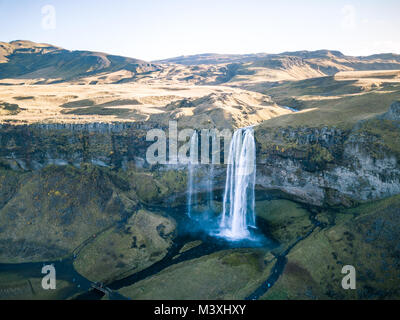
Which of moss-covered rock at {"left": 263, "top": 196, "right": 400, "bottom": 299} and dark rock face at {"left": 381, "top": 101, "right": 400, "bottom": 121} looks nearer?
moss-covered rock at {"left": 263, "top": 196, "right": 400, "bottom": 299}

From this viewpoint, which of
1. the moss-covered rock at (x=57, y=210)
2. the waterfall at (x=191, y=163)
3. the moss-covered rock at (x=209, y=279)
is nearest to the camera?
the moss-covered rock at (x=209, y=279)

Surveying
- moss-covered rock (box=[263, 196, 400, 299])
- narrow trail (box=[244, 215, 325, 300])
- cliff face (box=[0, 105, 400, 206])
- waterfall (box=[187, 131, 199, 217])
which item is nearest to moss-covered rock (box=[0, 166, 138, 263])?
cliff face (box=[0, 105, 400, 206])

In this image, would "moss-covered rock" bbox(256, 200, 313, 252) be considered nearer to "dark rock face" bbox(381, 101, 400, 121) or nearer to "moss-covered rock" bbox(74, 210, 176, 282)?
"moss-covered rock" bbox(74, 210, 176, 282)

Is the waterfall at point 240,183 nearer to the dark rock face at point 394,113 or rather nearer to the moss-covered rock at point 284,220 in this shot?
the moss-covered rock at point 284,220

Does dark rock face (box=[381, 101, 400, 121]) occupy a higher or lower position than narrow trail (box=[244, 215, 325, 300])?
higher

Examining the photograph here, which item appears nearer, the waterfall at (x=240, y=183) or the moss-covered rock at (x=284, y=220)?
the moss-covered rock at (x=284, y=220)

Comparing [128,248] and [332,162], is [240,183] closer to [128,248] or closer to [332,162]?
[332,162]

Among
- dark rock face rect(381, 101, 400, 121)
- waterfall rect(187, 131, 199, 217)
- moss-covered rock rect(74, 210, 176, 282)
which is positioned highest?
dark rock face rect(381, 101, 400, 121)

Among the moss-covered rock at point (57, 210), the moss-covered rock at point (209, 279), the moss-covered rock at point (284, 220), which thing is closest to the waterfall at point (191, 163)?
the moss-covered rock at point (57, 210)

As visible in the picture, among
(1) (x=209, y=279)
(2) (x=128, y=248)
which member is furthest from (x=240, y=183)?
(2) (x=128, y=248)
